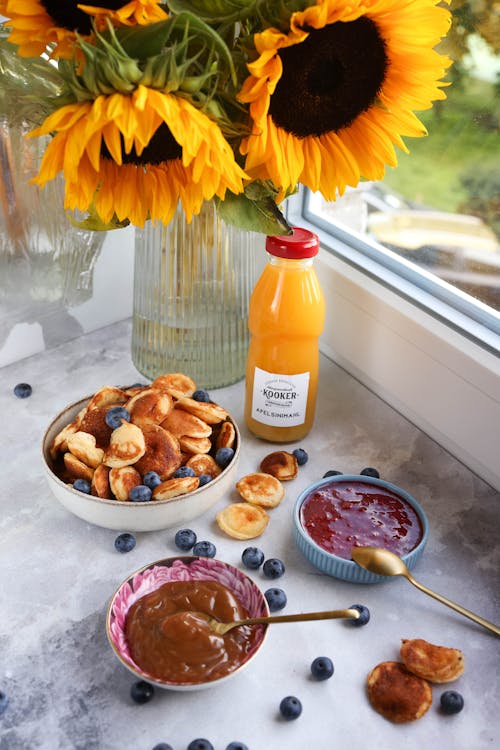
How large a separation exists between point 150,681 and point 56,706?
0.09m

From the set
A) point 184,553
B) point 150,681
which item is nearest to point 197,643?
point 150,681

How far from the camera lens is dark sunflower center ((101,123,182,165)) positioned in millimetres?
696

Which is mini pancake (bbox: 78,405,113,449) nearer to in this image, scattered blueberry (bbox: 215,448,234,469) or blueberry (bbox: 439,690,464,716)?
scattered blueberry (bbox: 215,448,234,469)

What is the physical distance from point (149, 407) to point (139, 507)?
12cm

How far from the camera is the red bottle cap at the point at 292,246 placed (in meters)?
0.88

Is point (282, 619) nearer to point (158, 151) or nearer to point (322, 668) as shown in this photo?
point (322, 668)

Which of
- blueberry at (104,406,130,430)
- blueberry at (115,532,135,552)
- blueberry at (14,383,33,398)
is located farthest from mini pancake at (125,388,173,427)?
blueberry at (14,383,33,398)

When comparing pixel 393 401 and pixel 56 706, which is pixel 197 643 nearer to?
pixel 56 706

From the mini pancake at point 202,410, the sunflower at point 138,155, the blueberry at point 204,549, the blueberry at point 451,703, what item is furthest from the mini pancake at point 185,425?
the blueberry at point 451,703

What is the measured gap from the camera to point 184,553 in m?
0.84

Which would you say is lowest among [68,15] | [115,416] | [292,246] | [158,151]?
[115,416]

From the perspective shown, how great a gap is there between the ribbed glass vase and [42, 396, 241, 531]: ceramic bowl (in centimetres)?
22

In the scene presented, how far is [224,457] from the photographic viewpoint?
0.86 meters

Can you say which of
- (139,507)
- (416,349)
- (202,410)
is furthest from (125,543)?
(416,349)
